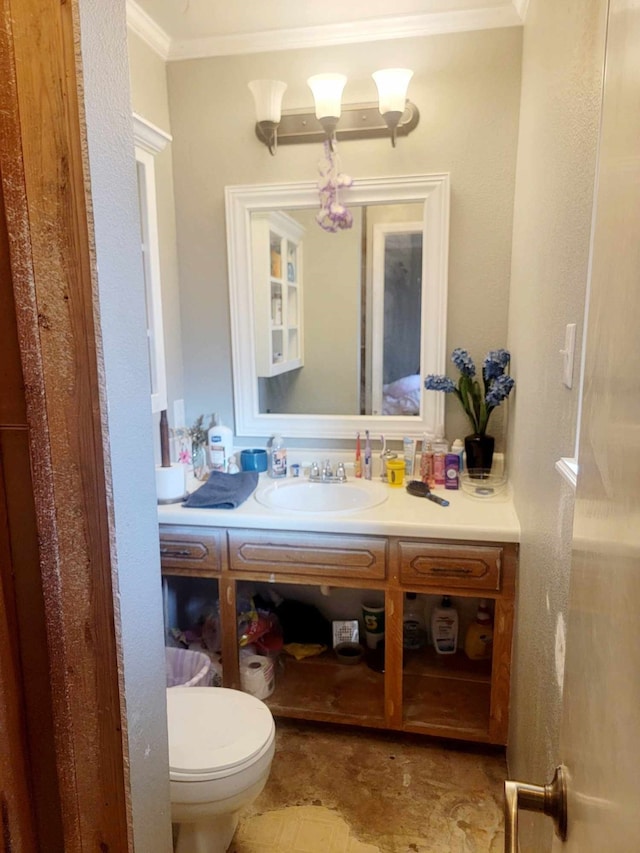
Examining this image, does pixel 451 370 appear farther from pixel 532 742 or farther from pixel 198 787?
pixel 198 787

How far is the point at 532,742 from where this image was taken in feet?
4.25

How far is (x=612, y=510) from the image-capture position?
0.46 metres

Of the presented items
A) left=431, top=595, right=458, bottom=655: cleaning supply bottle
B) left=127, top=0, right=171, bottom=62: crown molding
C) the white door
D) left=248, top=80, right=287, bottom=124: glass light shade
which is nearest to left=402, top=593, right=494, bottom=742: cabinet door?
left=431, top=595, right=458, bottom=655: cleaning supply bottle

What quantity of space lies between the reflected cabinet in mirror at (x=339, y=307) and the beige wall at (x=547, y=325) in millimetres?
415

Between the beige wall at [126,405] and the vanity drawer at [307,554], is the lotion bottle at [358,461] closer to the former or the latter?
the vanity drawer at [307,554]

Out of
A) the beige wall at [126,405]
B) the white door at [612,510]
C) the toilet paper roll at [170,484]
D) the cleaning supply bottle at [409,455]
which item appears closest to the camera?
the white door at [612,510]

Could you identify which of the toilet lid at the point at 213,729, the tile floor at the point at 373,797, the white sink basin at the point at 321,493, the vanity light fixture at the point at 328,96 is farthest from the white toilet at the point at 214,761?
the vanity light fixture at the point at 328,96

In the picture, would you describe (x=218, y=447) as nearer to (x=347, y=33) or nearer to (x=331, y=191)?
(x=331, y=191)

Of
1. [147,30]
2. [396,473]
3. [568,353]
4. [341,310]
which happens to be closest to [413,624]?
[396,473]

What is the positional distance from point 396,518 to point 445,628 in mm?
692

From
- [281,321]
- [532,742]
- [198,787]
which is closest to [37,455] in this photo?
[198,787]

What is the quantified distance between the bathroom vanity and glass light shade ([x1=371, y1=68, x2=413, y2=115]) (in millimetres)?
1387

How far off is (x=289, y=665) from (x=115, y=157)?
196 centimetres

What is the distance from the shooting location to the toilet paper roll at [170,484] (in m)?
1.96
